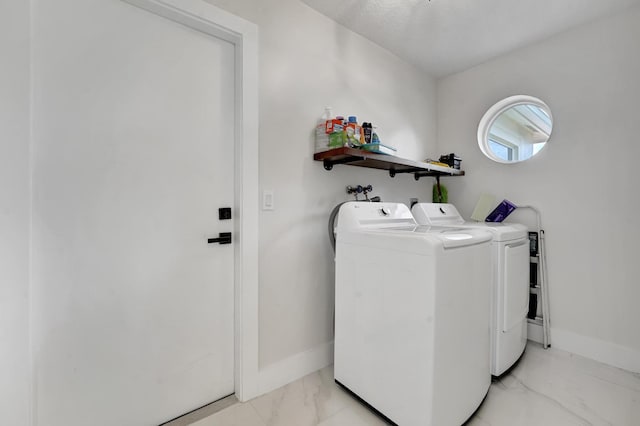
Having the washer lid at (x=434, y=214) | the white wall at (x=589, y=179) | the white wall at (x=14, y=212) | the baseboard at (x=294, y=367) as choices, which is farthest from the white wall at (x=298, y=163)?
the white wall at (x=589, y=179)

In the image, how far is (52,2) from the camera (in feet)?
3.67

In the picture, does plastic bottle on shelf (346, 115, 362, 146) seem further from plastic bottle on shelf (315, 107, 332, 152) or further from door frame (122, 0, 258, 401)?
door frame (122, 0, 258, 401)

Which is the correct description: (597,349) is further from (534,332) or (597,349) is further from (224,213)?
(224,213)

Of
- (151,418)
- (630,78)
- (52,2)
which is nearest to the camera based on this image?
(52,2)

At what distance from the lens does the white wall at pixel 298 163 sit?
162 centimetres

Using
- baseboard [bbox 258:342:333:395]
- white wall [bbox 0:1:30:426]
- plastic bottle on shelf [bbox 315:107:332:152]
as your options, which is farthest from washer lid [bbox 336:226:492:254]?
white wall [bbox 0:1:30:426]

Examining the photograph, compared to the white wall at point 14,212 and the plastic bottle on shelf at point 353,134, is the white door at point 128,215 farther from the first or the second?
the plastic bottle on shelf at point 353,134

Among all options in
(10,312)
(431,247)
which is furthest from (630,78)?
(10,312)

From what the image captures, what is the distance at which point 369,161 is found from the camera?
1.91 meters

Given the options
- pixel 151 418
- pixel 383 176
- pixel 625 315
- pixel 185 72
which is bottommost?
pixel 151 418

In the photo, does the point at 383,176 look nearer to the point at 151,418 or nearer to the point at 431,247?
the point at 431,247

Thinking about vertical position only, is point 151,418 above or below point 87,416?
below

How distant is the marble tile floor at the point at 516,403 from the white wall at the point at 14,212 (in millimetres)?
738

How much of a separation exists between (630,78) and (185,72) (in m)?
2.72
